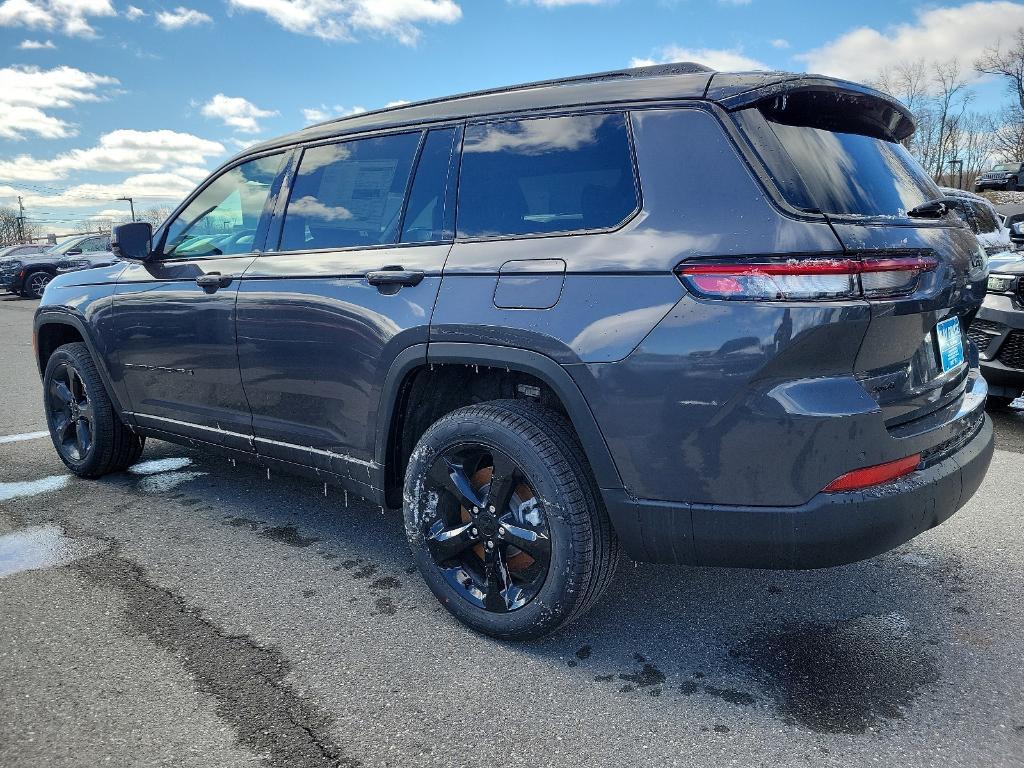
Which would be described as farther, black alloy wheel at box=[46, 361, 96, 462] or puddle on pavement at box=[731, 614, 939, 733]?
black alloy wheel at box=[46, 361, 96, 462]

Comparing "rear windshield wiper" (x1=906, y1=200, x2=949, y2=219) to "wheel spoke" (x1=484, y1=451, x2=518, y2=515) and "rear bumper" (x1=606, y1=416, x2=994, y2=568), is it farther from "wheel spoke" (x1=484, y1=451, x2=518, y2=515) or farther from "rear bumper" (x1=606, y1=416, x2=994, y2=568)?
"wheel spoke" (x1=484, y1=451, x2=518, y2=515)

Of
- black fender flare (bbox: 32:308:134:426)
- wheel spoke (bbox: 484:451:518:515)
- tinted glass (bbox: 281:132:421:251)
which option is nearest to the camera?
wheel spoke (bbox: 484:451:518:515)

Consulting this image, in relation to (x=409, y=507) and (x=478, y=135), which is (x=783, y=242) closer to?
(x=478, y=135)

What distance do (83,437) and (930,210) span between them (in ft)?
14.3

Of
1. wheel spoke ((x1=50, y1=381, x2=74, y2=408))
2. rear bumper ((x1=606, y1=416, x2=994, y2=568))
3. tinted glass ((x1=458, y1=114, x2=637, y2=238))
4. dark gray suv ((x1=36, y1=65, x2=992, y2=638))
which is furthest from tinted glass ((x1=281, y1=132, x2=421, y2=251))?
wheel spoke ((x1=50, y1=381, x2=74, y2=408))

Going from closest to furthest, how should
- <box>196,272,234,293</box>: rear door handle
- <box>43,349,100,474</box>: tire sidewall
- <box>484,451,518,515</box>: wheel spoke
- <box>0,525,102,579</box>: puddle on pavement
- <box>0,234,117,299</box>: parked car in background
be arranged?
<box>484,451,518,515</box>: wheel spoke, <box>0,525,102,579</box>: puddle on pavement, <box>196,272,234,293</box>: rear door handle, <box>43,349,100,474</box>: tire sidewall, <box>0,234,117,299</box>: parked car in background

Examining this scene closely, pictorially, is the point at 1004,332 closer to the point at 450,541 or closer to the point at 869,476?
the point at 869,476

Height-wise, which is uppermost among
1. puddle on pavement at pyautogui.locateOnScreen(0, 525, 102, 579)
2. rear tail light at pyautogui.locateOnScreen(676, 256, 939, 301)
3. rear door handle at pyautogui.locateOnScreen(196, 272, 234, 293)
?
rear tail light at pyautogui.locateOnScreen(676, 256, 939, 301)

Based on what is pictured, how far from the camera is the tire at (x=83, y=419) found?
173 inches

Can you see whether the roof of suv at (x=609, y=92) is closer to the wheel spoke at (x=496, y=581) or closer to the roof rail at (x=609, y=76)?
the roof rail at (x=609, y=76)

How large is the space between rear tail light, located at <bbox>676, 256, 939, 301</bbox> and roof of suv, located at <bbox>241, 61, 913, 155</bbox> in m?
0.52

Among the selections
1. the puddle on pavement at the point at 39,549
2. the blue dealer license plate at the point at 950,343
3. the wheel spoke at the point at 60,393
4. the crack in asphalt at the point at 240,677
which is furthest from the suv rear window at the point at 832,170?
the wheel spoke at the point at 60,393

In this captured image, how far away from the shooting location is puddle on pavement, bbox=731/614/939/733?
2.24m

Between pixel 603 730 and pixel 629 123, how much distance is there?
1754 mm
